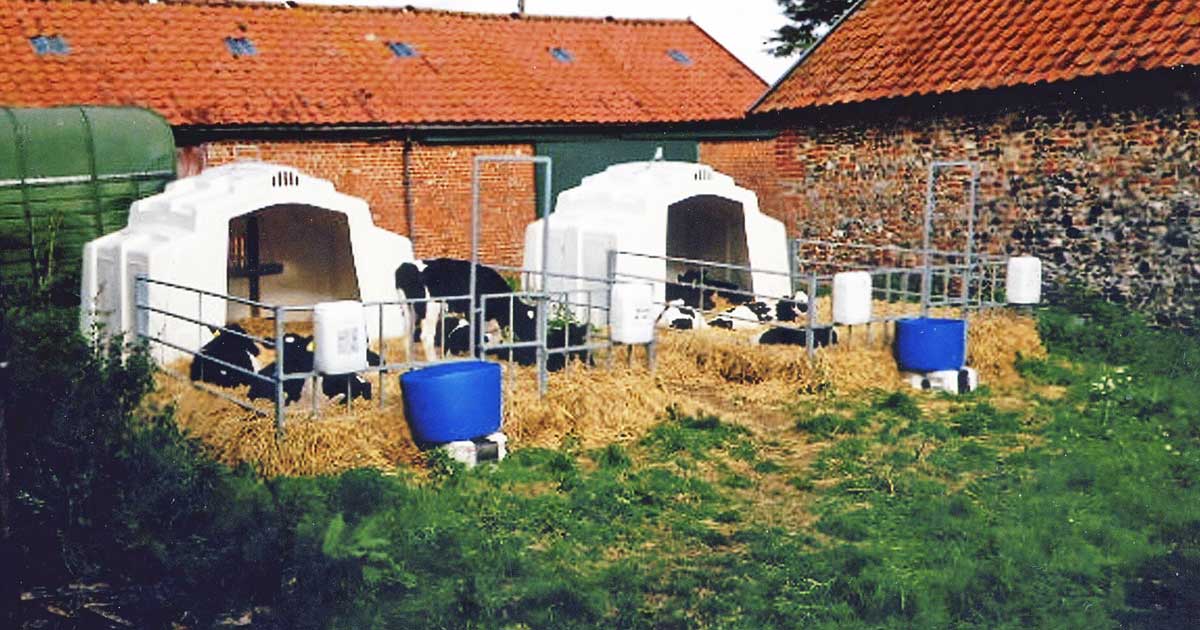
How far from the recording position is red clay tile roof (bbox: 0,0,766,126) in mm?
17828

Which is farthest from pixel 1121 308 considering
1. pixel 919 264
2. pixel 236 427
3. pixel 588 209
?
pixel 236 427

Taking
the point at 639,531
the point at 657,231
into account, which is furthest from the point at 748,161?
the point at 639,531

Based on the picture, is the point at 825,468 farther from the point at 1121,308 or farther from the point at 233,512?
the point at 1121,308

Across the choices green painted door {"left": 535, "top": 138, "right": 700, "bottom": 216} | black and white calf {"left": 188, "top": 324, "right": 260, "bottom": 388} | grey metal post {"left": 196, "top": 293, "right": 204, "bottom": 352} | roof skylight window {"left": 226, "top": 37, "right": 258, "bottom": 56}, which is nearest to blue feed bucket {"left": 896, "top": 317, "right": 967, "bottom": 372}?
black and white calf {"left": 188, "top": 324, "right": 260, "bottom": 388}

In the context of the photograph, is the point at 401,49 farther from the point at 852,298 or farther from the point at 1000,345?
the point at 1000,345

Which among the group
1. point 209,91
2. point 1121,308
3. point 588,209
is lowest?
point 1121,308

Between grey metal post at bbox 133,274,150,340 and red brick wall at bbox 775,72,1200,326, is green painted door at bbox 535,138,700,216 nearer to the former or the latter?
red brick wall at bbox 775,72,1200,326

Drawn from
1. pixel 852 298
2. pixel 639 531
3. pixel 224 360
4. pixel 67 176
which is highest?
pixel 67 176

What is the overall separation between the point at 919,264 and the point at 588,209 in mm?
4344

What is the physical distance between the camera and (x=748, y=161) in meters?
22.6

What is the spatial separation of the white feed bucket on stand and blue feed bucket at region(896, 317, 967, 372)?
1574 mm

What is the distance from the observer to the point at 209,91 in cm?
1823

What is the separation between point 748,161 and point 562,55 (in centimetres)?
383

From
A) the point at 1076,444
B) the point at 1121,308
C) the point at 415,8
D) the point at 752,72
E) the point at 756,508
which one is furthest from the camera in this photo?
the point at 752,72
